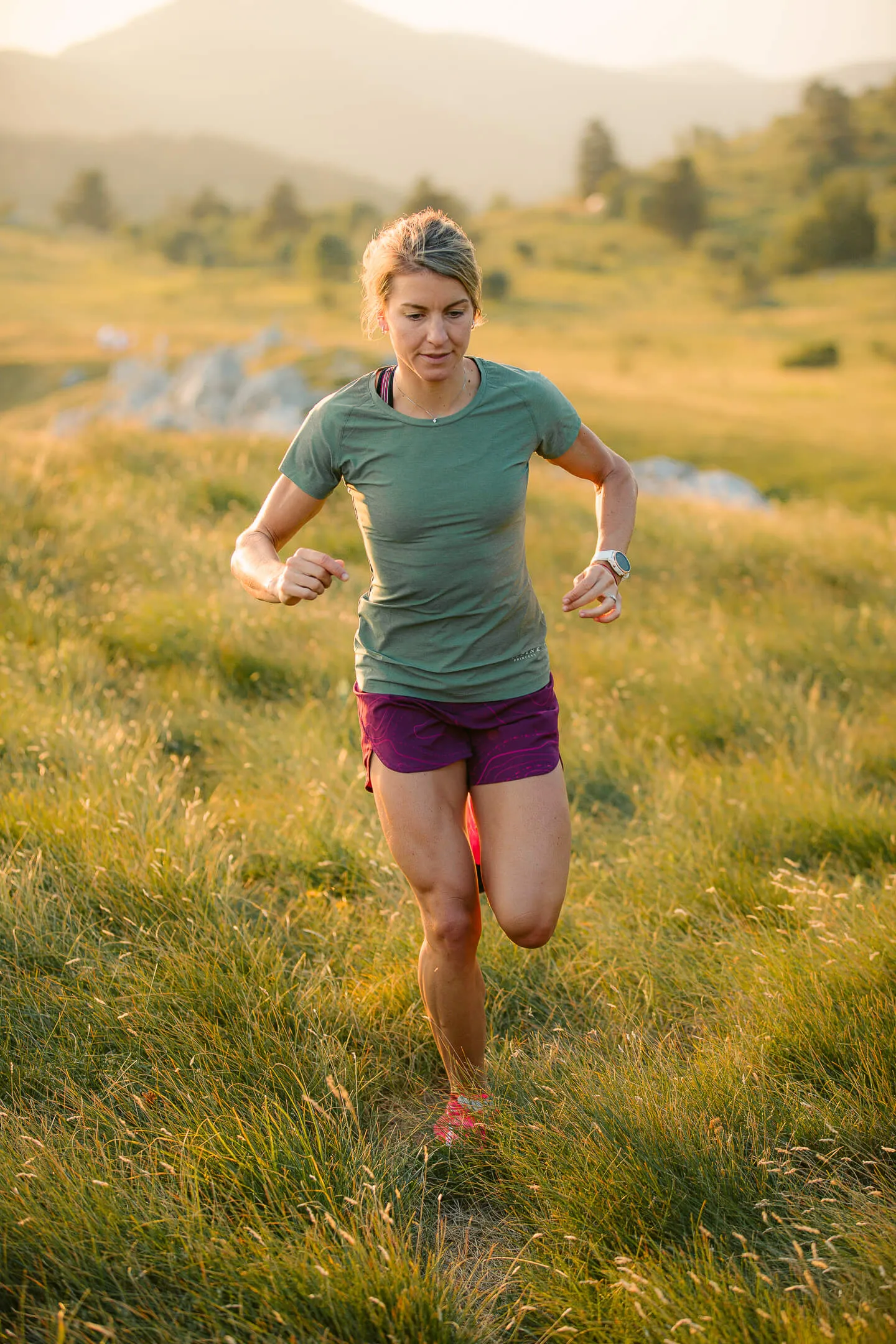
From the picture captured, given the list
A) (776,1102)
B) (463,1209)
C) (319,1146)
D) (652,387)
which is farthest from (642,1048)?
(652,387)

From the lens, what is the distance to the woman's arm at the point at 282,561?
8.61 ft

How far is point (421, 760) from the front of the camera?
284 centimetres

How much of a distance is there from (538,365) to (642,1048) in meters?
25.4

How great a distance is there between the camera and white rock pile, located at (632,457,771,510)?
15.7 m

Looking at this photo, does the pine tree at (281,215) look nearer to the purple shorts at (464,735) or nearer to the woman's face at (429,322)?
the woman's face at (429,322)

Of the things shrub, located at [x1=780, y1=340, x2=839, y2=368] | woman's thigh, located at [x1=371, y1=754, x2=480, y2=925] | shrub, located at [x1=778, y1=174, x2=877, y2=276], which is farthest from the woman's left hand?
shrub, located at [x1=778, y1=174, x2=877, y2=276]

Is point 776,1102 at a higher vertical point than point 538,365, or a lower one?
lower

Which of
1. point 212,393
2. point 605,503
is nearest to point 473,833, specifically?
point 605,503

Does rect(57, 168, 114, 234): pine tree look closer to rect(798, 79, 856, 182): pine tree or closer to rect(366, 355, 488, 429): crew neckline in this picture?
rect(798, 79, 856, 182): pine tree

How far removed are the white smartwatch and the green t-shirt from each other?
28 centimetres

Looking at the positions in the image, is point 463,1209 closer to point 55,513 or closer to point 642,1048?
point 642,1048

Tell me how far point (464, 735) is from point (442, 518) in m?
0.61

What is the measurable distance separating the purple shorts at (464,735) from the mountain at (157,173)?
4791 centimetres

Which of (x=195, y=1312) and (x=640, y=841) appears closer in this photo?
(x=195, y=1312)
